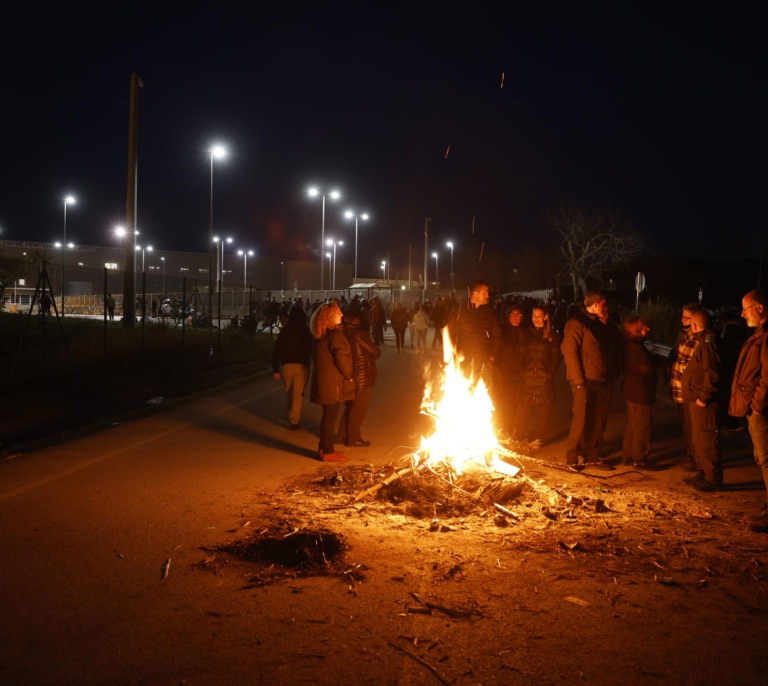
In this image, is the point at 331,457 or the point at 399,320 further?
the point at 399,320

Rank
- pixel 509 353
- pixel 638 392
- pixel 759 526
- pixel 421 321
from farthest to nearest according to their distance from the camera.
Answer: pixel 421 321 → pixel 509 353 → pixel 638 392 → pixel 759 526

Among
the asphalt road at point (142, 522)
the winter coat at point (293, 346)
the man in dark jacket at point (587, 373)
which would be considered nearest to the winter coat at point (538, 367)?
the asphalt road at point (142, 522)

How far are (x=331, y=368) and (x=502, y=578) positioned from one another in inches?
167

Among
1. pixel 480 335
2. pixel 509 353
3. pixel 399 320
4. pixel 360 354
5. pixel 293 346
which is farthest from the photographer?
pixel 399 320

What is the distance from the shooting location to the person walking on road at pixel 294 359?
36.1ft

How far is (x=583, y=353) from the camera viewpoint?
8570 millimetres

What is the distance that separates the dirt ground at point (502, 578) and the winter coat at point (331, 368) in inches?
Answer: 56.1

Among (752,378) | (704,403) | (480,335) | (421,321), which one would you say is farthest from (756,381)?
(421,321)

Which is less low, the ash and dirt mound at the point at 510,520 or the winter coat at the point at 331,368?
the winter coat at the point at 331,368

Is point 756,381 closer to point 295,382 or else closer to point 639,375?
point 639,375

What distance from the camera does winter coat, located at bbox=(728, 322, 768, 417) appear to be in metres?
6.18

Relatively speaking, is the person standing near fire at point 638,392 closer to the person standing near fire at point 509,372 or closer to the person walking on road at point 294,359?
the person standing near fire at point 509,372

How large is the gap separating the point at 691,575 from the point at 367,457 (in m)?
4.61

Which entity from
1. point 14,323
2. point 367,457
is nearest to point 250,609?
point 367,457
